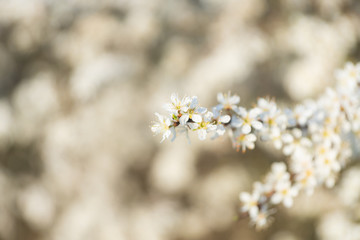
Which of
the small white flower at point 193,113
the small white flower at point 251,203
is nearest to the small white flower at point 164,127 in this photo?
the small white flower at point 193,113

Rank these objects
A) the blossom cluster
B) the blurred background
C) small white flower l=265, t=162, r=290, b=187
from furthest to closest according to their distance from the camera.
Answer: the blurred background < small white flower l=265, t=162, r=290, b=187 < the blossom cluster

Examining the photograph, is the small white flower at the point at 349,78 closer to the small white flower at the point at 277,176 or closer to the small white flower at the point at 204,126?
the small white flower at the point at 277,176

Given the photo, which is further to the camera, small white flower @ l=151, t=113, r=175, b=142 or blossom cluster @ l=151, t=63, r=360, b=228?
blossom cluster @ l=151, t=63, r=360, b=228

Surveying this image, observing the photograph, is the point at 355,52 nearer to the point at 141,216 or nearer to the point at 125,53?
the point at 125,53

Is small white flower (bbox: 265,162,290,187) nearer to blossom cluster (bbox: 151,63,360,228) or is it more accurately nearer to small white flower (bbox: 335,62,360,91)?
blossom cluster (bbox: 151,63,360,228)

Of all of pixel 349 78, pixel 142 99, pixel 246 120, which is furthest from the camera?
pixel 142 99

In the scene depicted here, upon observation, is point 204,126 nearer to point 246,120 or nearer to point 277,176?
point 246,120

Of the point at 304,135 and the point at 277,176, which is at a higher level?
the point at 304,135

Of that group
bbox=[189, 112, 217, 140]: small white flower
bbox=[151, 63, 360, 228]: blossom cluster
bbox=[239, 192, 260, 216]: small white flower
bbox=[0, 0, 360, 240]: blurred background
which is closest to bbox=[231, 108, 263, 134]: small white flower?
bbox=[151, 63, 360, 228]: blossom cluster

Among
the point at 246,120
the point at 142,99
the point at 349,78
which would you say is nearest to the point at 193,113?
the point at 246,120
